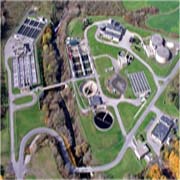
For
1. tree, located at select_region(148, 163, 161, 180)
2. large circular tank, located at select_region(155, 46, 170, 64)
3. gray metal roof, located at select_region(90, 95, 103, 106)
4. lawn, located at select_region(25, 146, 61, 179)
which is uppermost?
large circular tank, located at select_region(155, 46, 170, 64)

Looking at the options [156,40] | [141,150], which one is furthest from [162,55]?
[141,150]

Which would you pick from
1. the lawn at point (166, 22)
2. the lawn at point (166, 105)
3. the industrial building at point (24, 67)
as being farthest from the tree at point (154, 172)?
the lawn at point (166, 22)

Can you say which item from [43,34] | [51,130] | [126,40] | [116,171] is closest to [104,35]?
[126,40]

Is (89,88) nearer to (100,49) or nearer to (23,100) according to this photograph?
(100,49)

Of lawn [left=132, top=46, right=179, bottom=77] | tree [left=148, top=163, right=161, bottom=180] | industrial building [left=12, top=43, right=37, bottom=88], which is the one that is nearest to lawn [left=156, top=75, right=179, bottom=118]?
lawn [left=132, top=46, right=179, bottom=77]

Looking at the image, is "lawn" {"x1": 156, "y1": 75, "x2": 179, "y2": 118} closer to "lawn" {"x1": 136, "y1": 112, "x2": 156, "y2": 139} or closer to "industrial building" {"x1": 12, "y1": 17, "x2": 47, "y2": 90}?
"lawn" {"x1": 136, "y1": 112, "x2": 156, "y2": 139}

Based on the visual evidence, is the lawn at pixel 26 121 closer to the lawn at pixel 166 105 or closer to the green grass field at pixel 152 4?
the lawn at pixel 166 105
